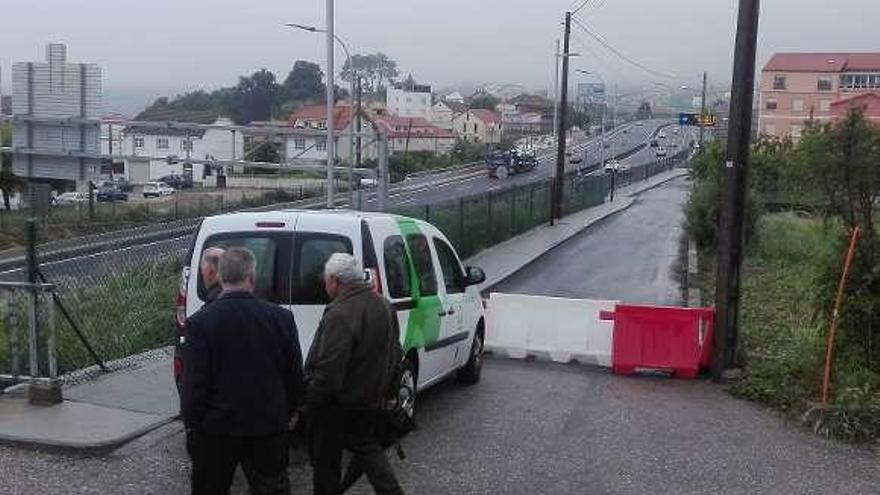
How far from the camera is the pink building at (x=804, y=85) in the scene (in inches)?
4808

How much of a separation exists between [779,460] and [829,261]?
3185 mm

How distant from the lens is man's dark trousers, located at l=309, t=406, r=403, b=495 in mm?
6180

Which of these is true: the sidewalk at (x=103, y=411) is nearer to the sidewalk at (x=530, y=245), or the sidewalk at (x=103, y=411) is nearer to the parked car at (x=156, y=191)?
the sidewalk at (x=530, y=245)

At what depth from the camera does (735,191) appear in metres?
12.3

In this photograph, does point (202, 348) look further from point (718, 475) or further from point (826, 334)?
point (826, 334)

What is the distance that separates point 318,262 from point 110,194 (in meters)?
60.9

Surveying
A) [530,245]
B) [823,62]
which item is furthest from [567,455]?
[823,62]

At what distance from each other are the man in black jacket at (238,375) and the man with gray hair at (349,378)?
0.60 metres

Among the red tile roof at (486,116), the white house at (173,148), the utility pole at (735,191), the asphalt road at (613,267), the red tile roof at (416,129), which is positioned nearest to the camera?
the utility pole at (735,191)

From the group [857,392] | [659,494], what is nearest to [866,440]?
[857,392]

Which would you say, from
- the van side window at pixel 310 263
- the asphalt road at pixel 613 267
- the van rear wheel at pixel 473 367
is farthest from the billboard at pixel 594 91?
the van side window at pixel 310 263

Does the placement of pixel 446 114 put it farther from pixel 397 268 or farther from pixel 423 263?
pixel 397 268

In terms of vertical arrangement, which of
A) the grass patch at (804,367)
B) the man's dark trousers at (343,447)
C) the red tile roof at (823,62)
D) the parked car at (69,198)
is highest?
the red tile roof at (823,62)

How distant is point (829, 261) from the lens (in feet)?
36.7
